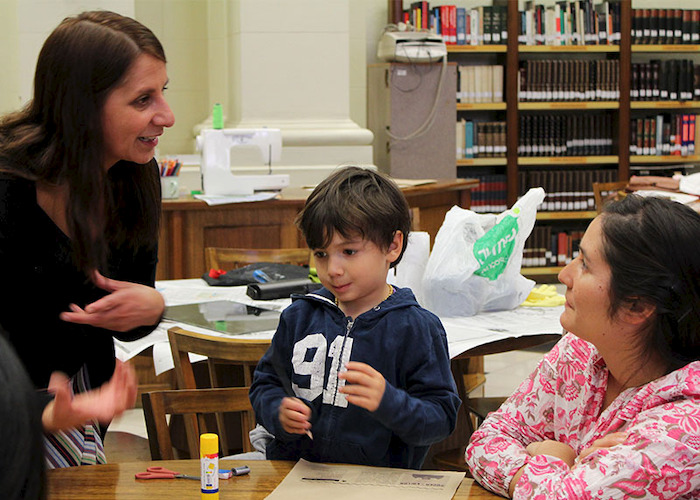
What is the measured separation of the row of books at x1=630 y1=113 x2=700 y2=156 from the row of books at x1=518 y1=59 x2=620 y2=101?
14.0 inches

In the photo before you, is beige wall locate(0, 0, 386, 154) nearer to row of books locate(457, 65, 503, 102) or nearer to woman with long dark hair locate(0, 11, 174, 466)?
row of books locate(457, 65, 503, 102)

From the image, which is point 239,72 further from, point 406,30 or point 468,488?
point 468,488

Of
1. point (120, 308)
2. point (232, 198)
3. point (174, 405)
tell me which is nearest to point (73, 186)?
point (120, 308)

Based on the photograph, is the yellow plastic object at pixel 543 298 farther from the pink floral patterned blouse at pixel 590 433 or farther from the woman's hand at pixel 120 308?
the woman's hand at pixel 120 308

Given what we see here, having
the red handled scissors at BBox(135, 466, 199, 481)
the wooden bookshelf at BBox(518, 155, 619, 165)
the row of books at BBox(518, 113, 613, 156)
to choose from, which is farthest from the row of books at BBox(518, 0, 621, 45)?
the red handled scissors at BBox(135, 466, 199, 481)

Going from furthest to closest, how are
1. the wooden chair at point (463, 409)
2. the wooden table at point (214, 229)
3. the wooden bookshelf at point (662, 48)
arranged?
1. the wooden bookshelf at point (662, 48)
2. the wooden table at point (214, 229)
3. the wooden chair at point (463, 409)

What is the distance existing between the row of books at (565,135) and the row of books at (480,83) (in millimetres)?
325

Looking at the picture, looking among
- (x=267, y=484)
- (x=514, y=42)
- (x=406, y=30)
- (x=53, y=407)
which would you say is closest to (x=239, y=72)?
(x=406, y=30)

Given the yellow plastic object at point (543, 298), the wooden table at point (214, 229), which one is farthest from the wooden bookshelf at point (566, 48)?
the yellow plastic object at point (543, 298)

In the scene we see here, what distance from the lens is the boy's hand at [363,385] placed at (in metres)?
1.28

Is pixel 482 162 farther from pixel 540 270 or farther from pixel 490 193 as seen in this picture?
pixel 540 270

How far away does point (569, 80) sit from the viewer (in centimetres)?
714

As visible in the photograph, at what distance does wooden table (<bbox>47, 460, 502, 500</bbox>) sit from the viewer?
4.12 ft

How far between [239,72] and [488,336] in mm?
3801
